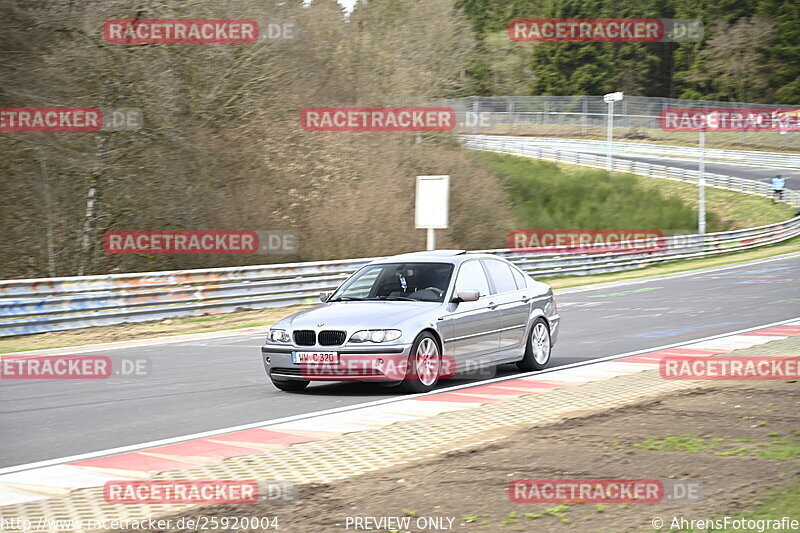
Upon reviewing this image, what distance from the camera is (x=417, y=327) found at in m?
11.0

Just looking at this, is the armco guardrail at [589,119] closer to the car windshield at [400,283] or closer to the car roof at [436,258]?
the car roof at [436,258]

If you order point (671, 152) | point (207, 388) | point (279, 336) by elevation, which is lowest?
point (207, 388)

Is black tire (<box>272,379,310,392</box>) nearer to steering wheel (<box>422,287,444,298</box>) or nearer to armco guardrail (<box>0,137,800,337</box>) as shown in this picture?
steering wheel (<box>422,287,444,298</box>)

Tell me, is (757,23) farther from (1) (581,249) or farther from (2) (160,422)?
(2) (160,422)

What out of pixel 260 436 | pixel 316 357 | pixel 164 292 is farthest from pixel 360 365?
pixel 164 292

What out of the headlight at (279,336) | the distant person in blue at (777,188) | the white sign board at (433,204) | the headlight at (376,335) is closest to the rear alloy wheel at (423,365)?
the headlight at (376,335)

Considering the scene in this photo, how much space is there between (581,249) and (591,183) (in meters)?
23.3

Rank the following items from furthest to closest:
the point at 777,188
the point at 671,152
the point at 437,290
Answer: the point at 671,152, the point at 777,188, the point at 437,290

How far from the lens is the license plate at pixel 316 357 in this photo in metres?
10.8

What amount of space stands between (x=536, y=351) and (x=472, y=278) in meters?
A: 1.59

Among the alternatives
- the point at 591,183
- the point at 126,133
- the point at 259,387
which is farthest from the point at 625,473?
the point at 591,183

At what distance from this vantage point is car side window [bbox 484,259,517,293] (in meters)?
12.9

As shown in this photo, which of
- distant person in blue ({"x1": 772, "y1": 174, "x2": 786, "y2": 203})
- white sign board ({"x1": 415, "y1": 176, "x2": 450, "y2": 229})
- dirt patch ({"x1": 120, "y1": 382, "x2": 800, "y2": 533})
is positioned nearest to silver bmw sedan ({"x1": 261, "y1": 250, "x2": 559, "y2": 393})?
dirt patch ({"x1": 120, "y1": 382, "x2": 800, "y2": 533})

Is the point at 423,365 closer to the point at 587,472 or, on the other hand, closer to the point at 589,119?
the point at 587,472
